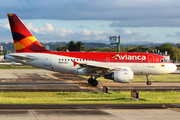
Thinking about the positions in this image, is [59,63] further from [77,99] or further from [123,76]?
[77,99]

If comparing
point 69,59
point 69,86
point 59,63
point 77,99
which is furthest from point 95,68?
point 77,99

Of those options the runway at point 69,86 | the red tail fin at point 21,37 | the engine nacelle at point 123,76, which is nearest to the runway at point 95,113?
the runway at point 69,86

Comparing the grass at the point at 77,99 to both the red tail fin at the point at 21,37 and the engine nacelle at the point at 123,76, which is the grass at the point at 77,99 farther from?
the red tail fin at the point at 21,37

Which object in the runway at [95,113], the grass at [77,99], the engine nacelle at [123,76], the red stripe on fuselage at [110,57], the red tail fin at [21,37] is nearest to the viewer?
the runway at [95,113]

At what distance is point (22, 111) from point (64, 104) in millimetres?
3969

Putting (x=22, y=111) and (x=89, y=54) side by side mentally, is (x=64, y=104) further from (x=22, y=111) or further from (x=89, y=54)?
(x=89, y=54)

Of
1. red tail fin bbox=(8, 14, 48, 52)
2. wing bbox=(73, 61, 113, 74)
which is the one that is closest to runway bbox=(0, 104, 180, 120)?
wing bbox=(73, 61, 113, 74)

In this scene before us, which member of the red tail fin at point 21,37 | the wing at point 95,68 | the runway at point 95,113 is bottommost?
the runway at point 95,113

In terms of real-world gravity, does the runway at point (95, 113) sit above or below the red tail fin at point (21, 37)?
below

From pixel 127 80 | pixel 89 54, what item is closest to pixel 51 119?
pixel 127 80

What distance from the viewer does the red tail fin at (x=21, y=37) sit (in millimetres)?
34469

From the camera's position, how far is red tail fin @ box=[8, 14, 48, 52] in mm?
34469

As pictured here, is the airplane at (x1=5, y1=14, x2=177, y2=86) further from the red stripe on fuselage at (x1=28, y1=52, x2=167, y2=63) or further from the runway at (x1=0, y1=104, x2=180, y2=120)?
the runway at (x1=0, y1=104, x2=180, y2=120)

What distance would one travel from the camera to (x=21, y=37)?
114ft
